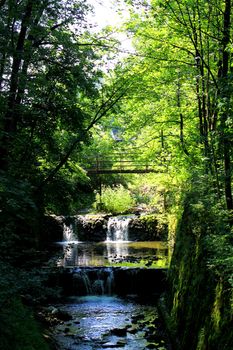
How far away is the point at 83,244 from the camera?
16.7m

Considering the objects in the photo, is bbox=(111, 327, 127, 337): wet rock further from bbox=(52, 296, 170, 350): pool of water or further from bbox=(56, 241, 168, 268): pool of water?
bbox=(56, 241, 168, 268): pool of water

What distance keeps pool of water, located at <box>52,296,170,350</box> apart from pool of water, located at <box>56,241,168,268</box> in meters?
1.93

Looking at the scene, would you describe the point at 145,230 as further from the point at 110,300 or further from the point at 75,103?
the point at 75,103

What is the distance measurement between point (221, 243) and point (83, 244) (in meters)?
12.6

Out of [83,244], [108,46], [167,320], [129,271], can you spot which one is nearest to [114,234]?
[83,244]

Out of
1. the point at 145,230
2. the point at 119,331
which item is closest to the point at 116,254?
the point at 145,230

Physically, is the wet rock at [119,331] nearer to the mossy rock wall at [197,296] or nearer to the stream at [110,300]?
the stream at [110,300]

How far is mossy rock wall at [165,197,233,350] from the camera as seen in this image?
174 inches

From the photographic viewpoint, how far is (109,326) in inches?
322

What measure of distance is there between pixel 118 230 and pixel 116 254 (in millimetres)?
3599

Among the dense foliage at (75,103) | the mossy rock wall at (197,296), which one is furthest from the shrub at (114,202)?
the mossy rock wall at (197,296)

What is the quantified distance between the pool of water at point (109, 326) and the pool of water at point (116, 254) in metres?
1.93

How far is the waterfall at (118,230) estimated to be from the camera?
17.6m

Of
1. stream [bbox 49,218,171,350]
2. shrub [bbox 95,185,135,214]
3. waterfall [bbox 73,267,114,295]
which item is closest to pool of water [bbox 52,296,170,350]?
stream [bbox 49,218,171,350]
